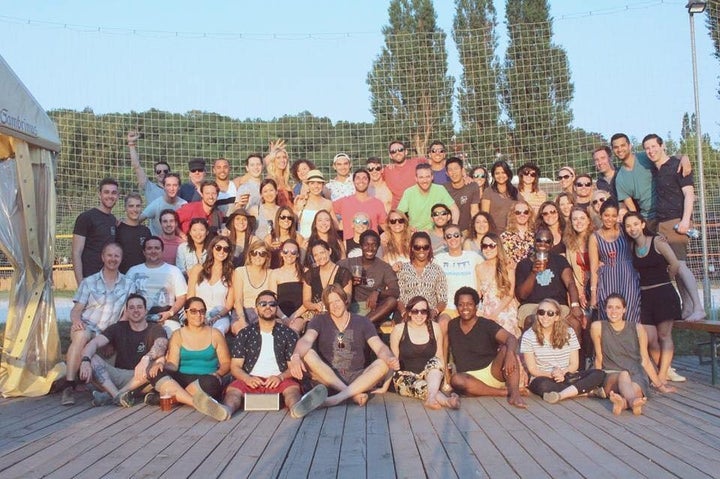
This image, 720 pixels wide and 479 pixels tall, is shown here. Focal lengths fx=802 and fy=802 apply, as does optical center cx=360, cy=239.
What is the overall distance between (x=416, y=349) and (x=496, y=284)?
3.50 ft

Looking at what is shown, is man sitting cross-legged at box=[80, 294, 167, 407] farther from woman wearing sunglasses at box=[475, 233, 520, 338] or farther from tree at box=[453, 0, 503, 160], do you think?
tree at box=[453, 0, 503, 160]

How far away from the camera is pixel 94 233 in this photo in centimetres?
756

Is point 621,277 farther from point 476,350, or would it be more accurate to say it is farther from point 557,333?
point 476,350

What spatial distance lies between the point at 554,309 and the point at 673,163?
2.31 m

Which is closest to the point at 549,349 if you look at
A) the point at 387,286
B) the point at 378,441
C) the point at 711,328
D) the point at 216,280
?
the point at 711,328

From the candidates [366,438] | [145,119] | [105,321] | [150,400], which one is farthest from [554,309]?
[145,119]

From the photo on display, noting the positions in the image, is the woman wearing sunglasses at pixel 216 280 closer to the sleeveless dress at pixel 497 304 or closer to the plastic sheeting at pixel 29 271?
the plastic sheeting at pixel 29 271

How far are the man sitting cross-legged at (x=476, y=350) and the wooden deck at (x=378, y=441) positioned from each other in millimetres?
166

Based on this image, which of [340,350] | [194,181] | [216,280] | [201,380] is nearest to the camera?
[201,380]

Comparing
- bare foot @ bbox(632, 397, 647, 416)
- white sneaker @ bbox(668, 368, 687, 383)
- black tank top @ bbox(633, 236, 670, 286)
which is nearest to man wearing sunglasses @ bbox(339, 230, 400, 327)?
black tank top @ bbox(633, 236, 670, 286)

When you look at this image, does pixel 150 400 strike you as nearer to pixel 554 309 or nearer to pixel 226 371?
pixel 226 371

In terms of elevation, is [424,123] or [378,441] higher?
[424,123]

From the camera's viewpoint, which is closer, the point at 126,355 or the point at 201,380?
the point at 201,380

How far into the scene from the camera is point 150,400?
6.07 metres
